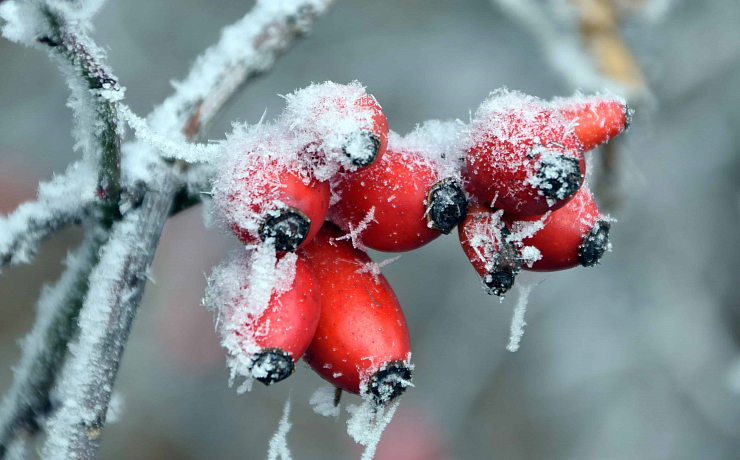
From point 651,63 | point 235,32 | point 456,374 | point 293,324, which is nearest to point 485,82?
point 651,63

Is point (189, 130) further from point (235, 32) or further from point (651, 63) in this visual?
point (651, 63)

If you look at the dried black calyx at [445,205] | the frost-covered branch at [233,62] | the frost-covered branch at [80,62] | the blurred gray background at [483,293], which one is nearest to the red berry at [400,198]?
the dried black calyx at [445,205]

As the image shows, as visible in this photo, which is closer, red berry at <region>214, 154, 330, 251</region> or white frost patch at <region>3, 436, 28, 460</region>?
red berry at <region>214, 154, 330, 251</region>

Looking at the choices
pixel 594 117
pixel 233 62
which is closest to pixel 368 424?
pixel 594 117

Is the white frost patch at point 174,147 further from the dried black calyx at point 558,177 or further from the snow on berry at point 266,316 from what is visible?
the dried black calyx at point 558,177

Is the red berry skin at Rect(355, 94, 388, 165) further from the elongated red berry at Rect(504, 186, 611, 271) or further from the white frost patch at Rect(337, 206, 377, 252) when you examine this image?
the elongated red berry at Rect(504, 186, 611, 271)

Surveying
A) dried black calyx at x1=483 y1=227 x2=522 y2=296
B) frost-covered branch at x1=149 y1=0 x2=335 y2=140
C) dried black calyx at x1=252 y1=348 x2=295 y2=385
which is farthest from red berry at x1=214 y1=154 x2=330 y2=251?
frost-covered branch at x1=149 y1=0 x2=335 y2=140

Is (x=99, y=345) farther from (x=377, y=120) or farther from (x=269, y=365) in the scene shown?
(x=377, y=120)
